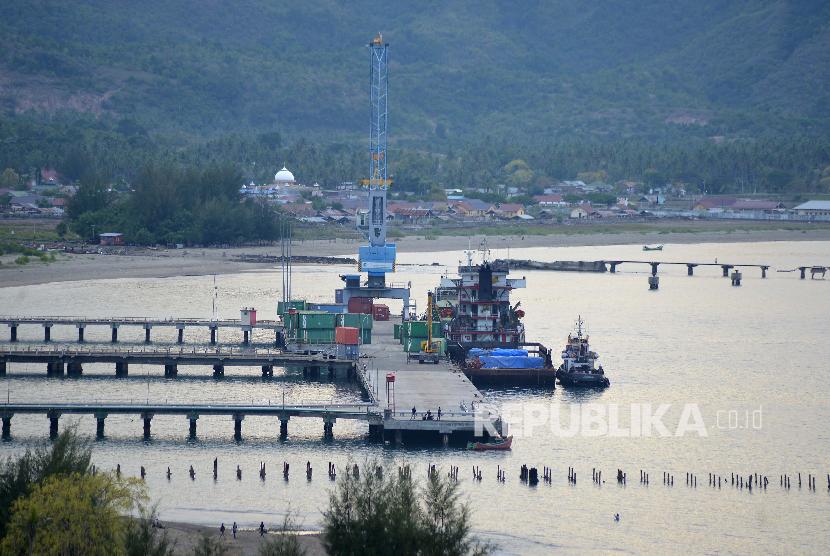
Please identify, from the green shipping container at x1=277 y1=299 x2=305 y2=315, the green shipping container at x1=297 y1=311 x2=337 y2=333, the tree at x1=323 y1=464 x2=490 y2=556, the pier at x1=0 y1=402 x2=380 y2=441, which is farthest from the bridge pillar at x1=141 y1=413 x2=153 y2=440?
the green shipping container at x1=277 y1=299 x2=305 y2=315

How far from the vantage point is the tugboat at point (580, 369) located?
74800mm

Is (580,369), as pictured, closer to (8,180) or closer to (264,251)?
(264,251)

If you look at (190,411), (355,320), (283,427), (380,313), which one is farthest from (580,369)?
(190,411)

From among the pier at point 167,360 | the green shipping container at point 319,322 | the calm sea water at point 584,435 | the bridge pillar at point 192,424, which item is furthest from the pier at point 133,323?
the bridge pillar at point 192,424

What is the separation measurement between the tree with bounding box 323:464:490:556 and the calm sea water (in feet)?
29.5

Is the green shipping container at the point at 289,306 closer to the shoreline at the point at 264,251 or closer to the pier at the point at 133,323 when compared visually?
the pier at the point at 133,323

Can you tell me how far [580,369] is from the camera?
75.2m

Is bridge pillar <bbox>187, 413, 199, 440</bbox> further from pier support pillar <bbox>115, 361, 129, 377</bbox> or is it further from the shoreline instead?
the shoreline

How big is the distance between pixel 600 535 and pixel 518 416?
58.3ft

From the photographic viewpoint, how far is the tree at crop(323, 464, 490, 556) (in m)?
38.0

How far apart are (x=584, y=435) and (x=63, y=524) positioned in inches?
1179

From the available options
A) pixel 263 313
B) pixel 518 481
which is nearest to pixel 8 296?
pixel 263 313

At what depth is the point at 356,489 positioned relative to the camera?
39.8 m

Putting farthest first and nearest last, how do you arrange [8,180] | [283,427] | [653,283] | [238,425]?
[8,180], [653,283], [283,427], [238,425]
